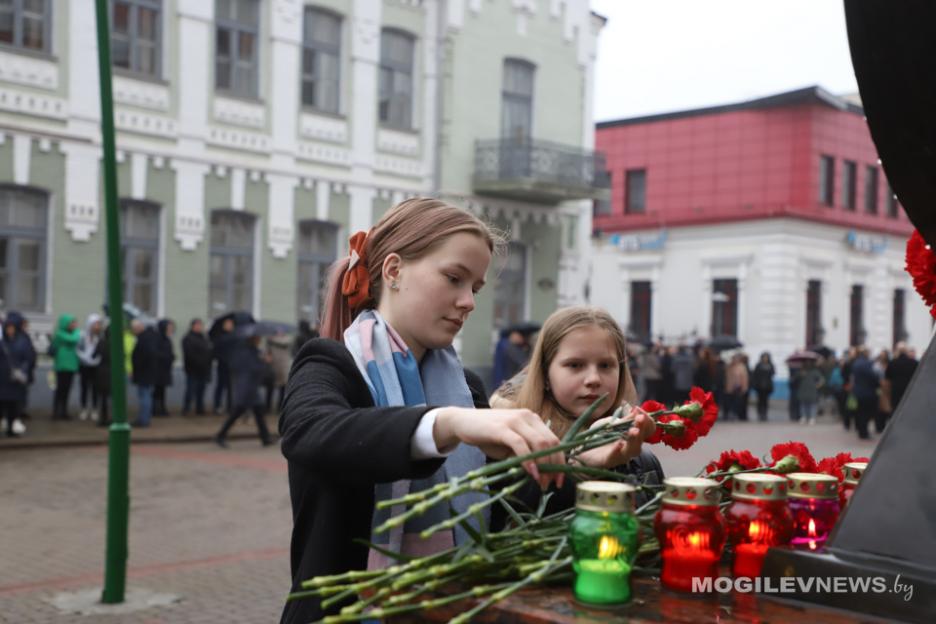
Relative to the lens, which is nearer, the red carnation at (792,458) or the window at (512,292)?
the red carnation at (792,458)

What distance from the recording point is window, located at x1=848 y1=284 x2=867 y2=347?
1359 inches

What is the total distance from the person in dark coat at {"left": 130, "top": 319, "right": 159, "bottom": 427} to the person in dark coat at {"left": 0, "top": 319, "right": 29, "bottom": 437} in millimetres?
1823

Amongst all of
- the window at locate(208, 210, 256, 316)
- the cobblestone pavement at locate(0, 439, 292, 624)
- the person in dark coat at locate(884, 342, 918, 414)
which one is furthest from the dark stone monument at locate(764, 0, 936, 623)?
the window at locate(208, 210, 256, 316)

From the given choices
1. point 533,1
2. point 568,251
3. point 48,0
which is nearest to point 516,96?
point 533,1

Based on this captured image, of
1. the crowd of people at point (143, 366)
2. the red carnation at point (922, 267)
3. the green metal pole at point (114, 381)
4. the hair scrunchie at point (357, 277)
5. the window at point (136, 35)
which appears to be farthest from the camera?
the window at point (136, 35)

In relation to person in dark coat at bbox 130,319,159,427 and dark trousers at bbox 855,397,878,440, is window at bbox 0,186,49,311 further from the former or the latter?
dark trousers at bbox 855,397,878,440

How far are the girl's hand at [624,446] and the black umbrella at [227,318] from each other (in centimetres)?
1665

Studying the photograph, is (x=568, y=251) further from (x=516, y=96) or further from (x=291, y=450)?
(x=291, y=450)

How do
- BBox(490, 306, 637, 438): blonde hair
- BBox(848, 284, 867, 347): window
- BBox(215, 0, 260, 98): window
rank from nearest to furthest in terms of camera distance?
BBox(490, 306, 637, 438): blonde hair
BBox(215, 0, 260, 98): window
BBox(848, 284, 867, 347): window

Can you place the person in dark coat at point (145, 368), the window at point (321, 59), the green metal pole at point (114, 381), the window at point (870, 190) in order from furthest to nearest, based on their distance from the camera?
the window at point (870, 190) → the window at point (321, 59) → the person in dark coat at point (145, 368) → the green metal pole at point (114, 381)

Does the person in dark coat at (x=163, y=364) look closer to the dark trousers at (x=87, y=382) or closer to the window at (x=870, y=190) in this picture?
the dark trousers at (x=87, y=382)

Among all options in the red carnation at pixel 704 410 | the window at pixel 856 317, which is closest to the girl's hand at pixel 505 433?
the red carnation at pixel 704 410

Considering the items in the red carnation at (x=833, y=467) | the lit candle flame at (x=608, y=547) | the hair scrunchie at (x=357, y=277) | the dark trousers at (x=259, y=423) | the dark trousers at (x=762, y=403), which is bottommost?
the dark trousers at (x=762, y=403)

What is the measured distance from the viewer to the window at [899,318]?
3616 cm
